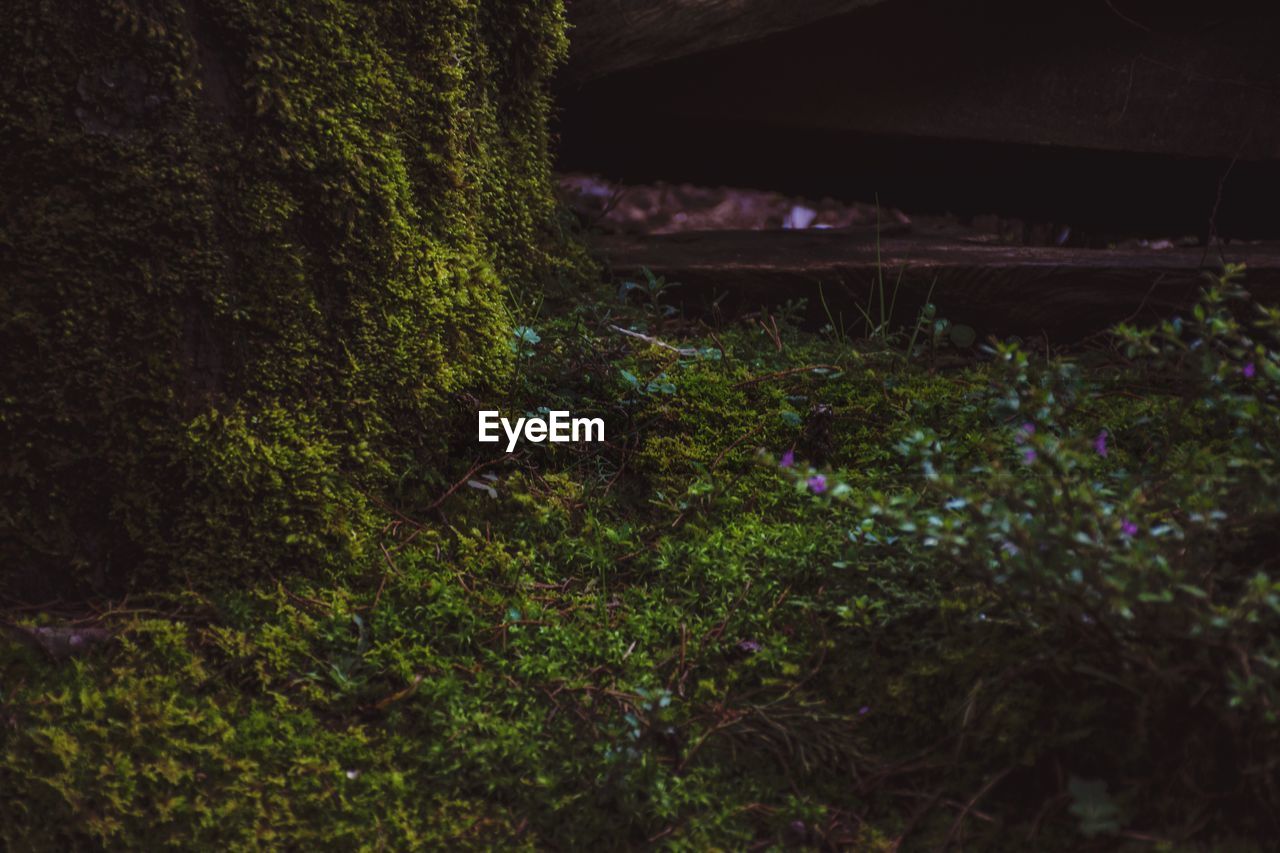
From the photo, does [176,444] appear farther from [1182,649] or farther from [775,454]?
[1182,649]

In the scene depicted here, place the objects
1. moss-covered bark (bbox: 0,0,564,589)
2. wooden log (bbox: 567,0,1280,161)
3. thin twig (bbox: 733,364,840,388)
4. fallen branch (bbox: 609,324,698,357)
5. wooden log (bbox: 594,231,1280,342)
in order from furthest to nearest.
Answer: wooden log (bbox: 567,0,1280,161), wooden log (bbox: 594,231,1280,342), fallen branch (bbox: 609,324,698,357), thin twig (bbox: 733,364,840,388), moss-covered bark (bbox: 0,0,564,589)

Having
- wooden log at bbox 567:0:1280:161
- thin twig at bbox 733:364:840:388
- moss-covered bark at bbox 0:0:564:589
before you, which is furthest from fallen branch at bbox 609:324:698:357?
wooden log at bbox 567:0:1280:161

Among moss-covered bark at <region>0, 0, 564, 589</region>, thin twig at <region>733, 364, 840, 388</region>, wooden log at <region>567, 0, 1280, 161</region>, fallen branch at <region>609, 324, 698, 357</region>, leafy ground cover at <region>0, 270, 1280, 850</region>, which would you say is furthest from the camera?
wooden log at <region>567, 0, 1280, 161</region>

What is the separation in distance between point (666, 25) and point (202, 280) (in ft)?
8.01

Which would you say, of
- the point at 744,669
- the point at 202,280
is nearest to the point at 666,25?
the point at 202,280

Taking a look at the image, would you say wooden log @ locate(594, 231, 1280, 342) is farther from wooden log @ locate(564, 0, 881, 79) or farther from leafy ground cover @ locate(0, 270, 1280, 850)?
leafy ground cover @ locate(0, 270, 1280, 850)

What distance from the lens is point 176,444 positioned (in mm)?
2709

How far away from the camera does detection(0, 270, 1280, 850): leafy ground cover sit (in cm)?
209

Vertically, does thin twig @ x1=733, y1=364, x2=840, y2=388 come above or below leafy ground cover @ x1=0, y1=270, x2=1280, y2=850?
above

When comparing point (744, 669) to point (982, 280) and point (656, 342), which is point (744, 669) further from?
point (982, 280)

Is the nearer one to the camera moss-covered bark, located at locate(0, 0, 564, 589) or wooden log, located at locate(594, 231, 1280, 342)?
moss-covered bark, located at locate(0, 0, 564, 589)

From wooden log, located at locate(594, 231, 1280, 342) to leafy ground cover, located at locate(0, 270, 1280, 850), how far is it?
122 cm

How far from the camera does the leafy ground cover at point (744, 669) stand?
2.09m

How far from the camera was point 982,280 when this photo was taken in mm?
4324
